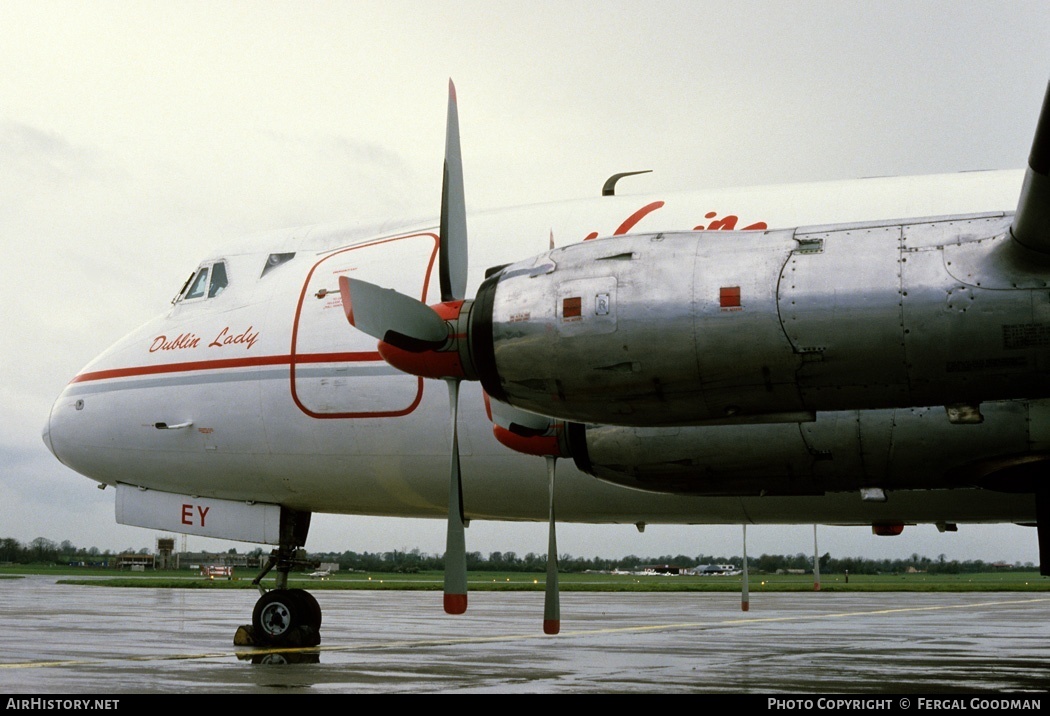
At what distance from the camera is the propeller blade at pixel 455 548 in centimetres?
999

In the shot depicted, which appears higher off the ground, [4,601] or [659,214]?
[659,214]

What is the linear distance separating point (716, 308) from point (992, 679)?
713 centimetres

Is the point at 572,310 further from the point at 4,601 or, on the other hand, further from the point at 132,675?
the point at 4,601

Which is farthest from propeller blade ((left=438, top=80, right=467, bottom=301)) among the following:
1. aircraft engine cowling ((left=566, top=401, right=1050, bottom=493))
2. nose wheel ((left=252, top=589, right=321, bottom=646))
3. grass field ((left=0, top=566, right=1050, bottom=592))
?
grass field ((left=0, top=566, right=1050, bottom=592))

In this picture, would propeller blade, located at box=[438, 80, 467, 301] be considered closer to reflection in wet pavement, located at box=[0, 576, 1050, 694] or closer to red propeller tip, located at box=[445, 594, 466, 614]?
red propeller tip, located at box=[445, 594, 466, 614]

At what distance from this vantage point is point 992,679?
13.2m

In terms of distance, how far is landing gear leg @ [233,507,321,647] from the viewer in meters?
16.2

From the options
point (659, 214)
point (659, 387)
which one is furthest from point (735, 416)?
point (659, 214)

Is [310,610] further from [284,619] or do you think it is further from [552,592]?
[552,592]

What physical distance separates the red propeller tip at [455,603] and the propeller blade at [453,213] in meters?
2.87

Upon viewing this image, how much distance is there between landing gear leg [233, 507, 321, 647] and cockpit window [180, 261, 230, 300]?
11.4 ft

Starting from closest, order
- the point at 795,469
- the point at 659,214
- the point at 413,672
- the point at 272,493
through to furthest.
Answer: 1. the point at 795,469
2. the point at 413,672
3. the point at 659,214
4. the point at 272,493

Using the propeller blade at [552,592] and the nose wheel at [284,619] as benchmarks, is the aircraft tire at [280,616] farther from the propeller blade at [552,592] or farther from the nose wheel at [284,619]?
the propeller blade at [552,592]

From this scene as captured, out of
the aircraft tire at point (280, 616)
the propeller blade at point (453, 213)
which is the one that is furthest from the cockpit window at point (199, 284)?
the propeller blade at point (453, 213)
